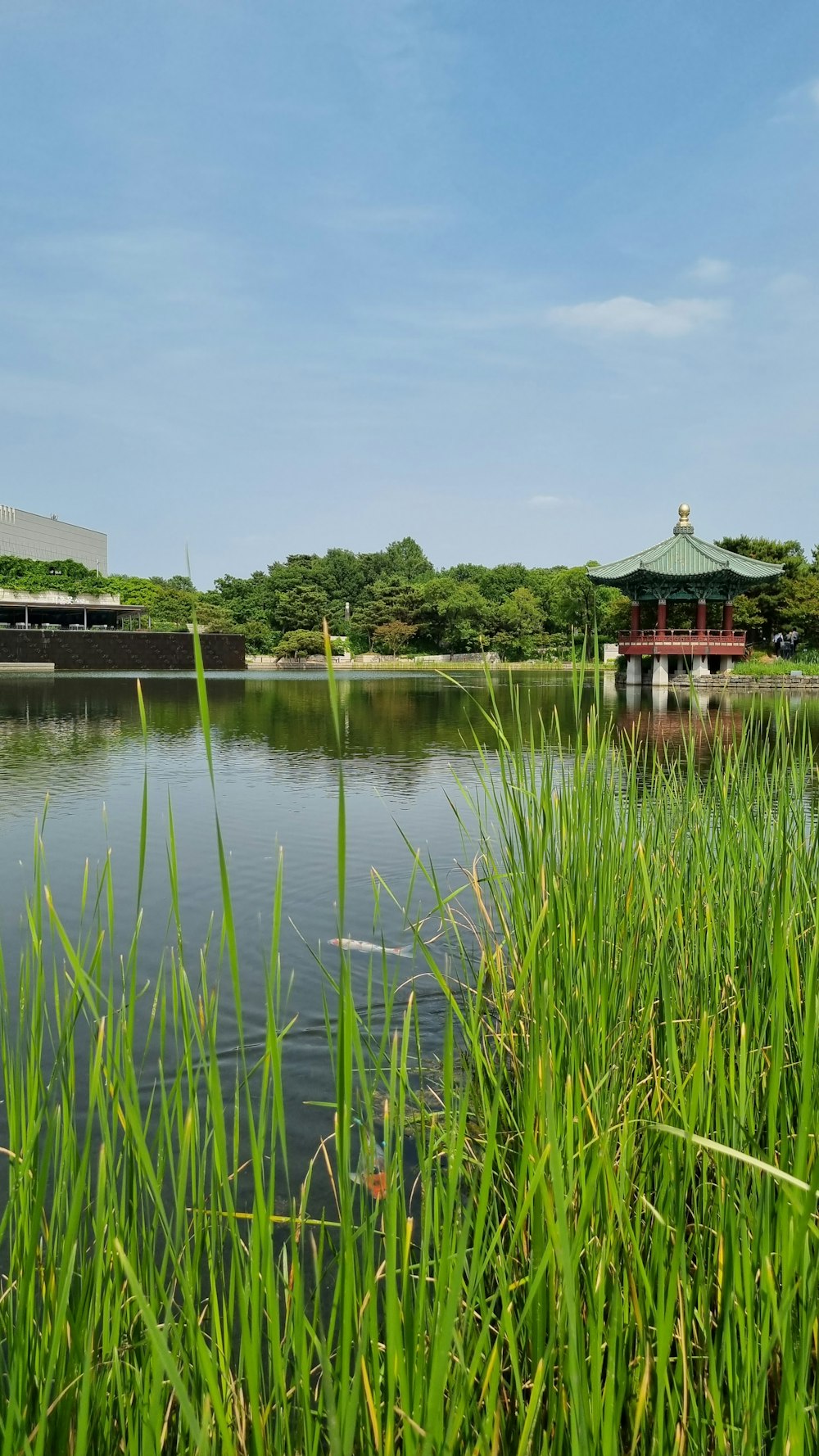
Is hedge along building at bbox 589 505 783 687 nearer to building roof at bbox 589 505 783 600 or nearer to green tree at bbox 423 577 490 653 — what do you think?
building roof at bbox 589 505 783 600

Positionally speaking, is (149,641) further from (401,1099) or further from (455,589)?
(401,1099)

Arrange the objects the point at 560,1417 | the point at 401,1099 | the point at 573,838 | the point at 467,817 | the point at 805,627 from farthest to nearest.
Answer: the point at 805,627, the point at 467,817, the point at 573,838, the point at 401,1099, the point at 560,1417

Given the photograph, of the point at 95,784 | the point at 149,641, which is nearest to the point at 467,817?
the point at 95,784

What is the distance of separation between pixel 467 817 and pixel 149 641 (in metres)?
26.4

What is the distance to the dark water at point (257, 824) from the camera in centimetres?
341

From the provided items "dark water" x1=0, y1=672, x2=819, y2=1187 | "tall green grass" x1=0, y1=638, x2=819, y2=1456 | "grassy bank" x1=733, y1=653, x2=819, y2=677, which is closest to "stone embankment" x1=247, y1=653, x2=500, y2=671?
"grassy bank" x1=733, y1=653, x2=819, y2=677

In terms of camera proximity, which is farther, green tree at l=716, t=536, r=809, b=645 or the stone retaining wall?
the stone retaining wall

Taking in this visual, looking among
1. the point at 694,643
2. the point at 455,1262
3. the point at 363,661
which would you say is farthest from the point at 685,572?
the point at 455,1262

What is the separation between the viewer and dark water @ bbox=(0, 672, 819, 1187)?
341cm

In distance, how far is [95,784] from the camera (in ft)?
23.5

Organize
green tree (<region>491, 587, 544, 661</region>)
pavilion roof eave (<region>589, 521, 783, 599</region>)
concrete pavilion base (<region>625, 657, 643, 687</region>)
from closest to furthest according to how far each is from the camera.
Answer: pavilion roof eave (<region>589, 521, 783, 599</region>)
concrete pavilion base (<region>625, 657, 643, 687</region>)
green tree (<region>491, 587, 544, 661</region>)

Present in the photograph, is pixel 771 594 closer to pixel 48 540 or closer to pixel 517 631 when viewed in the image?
pixel 517 631

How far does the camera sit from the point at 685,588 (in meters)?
22.3

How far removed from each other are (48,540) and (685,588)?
35.9 m
